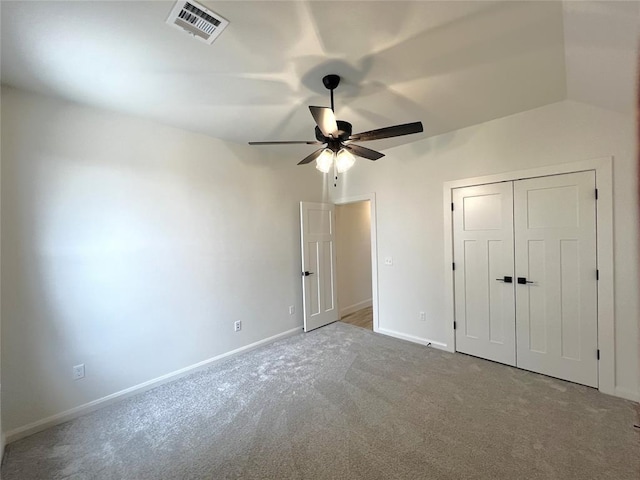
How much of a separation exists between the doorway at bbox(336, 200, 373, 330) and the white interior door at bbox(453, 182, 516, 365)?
1746 millimetres

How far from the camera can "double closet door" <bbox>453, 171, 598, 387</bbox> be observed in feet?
8.01

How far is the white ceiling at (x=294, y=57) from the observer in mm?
1415

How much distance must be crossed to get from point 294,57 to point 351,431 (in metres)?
2.66

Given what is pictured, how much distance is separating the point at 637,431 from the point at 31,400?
451 centimetres

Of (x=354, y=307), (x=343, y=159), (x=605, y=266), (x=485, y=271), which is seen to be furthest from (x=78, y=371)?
(x=605, y=266)

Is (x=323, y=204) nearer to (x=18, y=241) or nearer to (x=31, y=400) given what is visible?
(x=18, y=241)

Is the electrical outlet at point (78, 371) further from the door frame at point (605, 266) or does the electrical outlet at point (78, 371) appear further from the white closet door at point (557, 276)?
the door frame at point (605, 266)

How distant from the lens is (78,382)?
7.50 feet

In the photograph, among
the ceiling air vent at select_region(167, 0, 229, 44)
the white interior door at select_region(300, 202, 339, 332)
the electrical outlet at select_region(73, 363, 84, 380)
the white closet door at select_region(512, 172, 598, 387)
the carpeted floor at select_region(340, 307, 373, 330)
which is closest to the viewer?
the ceiling air vent at select_region(167, 0, 229, 44)

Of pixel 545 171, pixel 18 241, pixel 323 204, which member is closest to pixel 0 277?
pixel 18 241

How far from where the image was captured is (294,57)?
1.76m

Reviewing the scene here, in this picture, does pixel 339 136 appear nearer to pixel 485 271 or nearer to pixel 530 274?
pixel 485 271

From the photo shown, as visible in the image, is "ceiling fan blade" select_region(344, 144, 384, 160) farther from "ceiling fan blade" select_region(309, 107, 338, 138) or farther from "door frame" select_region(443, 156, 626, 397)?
"door frame" select_region(443, 156, 626, 397)

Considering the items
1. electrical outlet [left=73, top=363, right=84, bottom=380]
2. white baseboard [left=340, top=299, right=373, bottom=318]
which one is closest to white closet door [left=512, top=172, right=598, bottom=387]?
white baseboard [left=340, top=299, right=373, bottom=318]
